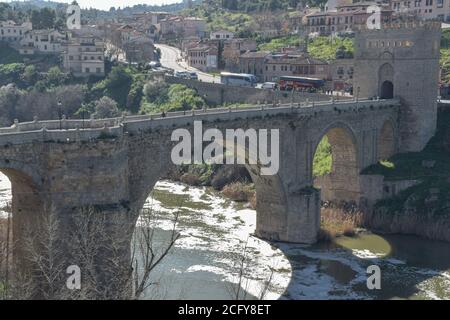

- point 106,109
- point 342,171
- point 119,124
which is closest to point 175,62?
point 106,109

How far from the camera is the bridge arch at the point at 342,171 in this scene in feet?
152

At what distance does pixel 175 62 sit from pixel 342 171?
5842cm

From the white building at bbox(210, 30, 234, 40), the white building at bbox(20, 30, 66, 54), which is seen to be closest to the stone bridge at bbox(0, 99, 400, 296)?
the white building at bbox(20, 30, 66, 54)

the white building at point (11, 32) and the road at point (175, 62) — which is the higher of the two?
the white building at point (11, 32)

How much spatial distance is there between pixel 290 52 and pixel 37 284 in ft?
206

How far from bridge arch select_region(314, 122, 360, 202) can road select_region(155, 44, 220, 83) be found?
34433mm

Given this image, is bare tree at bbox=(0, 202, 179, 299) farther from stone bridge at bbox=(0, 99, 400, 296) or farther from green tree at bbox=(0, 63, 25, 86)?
green tree at bbox=(0, 63, 25, 86)

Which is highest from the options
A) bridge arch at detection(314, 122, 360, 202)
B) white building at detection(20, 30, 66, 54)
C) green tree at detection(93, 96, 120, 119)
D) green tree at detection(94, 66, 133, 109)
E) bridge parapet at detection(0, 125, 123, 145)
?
white building at detection(20, 30, 66, 54)

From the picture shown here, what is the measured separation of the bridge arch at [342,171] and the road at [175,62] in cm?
3443

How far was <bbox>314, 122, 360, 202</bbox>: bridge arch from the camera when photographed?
4625 cm

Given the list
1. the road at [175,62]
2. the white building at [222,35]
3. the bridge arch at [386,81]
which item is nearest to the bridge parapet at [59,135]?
the bridge arch at [386,81]

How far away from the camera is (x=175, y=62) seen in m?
101

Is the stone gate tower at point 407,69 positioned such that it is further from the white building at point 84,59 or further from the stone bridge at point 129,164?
the white building at point 84,59
